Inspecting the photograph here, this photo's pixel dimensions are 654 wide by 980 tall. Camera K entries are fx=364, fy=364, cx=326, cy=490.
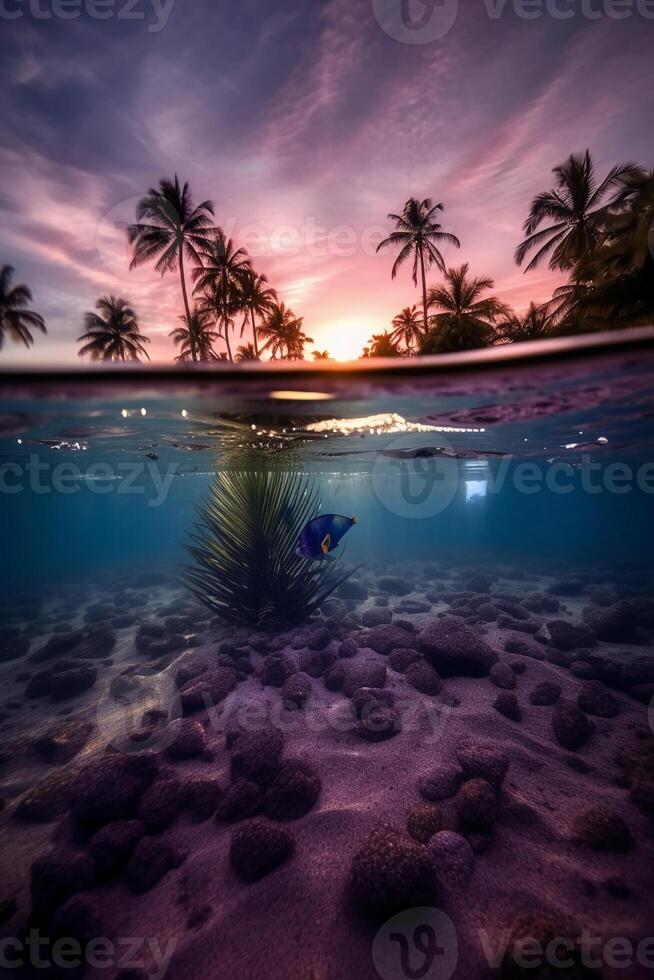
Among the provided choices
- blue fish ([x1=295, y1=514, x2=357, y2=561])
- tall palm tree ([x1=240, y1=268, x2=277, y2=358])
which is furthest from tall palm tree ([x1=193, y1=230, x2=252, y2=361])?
blue fish ([x1=295, y1=514, x2=357, y2=561])

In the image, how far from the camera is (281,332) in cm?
3234

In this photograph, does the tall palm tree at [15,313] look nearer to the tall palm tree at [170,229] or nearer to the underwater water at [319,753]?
the tall palm tree at [170,229]

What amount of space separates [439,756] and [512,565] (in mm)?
22136

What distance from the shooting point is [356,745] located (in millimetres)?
5359

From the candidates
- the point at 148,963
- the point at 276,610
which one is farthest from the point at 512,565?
the point at 148,963

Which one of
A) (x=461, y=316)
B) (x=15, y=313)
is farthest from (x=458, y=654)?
(x=15, y=313)

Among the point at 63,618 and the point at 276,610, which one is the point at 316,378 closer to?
the point at 276,610

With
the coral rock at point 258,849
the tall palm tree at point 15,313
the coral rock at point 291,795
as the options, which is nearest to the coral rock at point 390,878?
the coral rock at point 258,849

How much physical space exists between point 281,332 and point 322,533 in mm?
31352

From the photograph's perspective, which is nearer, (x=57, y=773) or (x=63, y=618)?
(x=57, y=773)

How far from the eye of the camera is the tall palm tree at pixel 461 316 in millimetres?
22656

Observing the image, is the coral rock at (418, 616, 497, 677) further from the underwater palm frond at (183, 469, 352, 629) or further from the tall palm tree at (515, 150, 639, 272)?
the tall palm tree at (515, 150, 639, 272)

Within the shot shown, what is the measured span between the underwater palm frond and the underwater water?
68 millimetres

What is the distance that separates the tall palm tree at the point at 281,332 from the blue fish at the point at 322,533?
2961 centimetres
